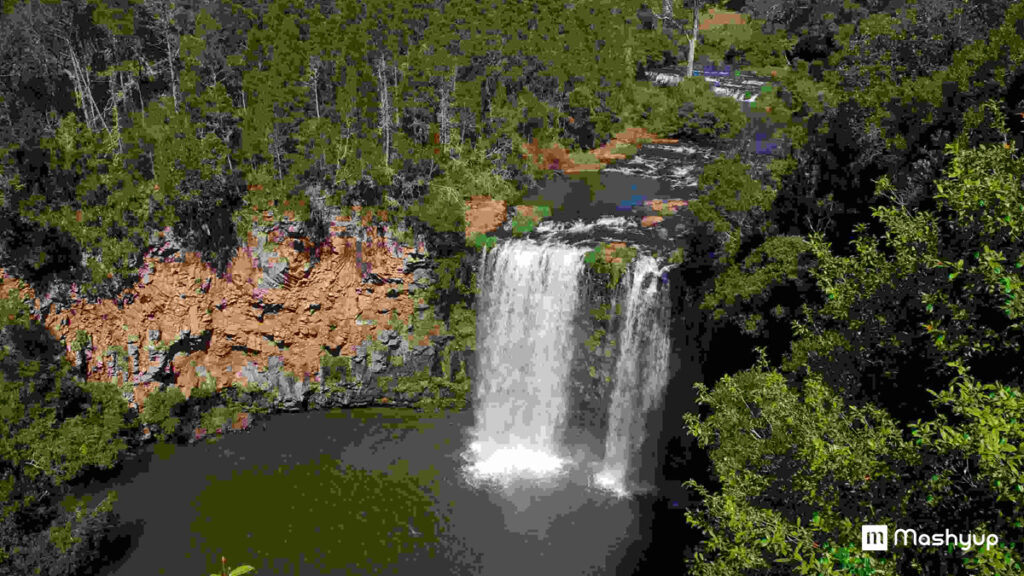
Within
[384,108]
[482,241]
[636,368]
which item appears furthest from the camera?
[384,108]

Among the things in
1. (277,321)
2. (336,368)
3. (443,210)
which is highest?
(443,210)

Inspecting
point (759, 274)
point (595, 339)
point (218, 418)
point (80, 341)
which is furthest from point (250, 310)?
point (759, 274)

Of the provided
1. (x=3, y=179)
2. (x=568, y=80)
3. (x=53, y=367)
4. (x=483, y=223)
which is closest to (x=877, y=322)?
(x=483, y=223)

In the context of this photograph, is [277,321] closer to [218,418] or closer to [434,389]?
[218,418]

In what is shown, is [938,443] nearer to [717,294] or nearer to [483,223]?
[717,294]

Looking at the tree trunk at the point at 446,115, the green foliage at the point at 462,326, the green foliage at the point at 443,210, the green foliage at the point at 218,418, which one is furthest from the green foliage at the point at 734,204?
the green foliage at the point at 218,418

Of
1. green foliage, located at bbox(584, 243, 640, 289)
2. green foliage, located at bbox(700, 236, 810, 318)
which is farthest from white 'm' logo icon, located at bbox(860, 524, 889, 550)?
green foliage, located at bbox(584, 243, 640, 289)
